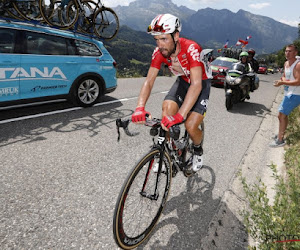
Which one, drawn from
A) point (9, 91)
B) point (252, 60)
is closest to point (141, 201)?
point (9, 91)

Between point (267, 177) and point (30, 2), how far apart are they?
296 inches

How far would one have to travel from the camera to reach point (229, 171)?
3.95m

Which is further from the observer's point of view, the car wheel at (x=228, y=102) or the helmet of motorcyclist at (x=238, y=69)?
the helmet of motorcyclist at (x=238, y=69)

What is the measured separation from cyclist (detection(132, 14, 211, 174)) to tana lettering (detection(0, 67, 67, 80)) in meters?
3.44

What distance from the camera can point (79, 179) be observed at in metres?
3.29

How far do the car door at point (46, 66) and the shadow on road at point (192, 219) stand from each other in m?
4.10

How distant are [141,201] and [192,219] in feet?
2.44

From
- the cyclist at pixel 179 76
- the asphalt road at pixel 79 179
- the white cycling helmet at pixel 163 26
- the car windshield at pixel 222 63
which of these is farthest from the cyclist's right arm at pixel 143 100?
the car windshield at pixel 222 63

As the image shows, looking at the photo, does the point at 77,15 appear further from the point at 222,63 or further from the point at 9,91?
the point at 222,63

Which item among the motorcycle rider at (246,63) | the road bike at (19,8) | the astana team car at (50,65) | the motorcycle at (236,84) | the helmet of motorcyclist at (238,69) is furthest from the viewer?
the motorcycle rider at (246,63)

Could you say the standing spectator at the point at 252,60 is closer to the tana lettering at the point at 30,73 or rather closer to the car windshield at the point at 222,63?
the car windshield at the point at 222,63

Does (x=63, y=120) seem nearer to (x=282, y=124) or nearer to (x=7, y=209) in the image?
(x=7, y=209)

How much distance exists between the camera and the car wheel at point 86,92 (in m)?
6.05

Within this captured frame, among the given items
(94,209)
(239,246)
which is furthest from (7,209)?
(239,246)
